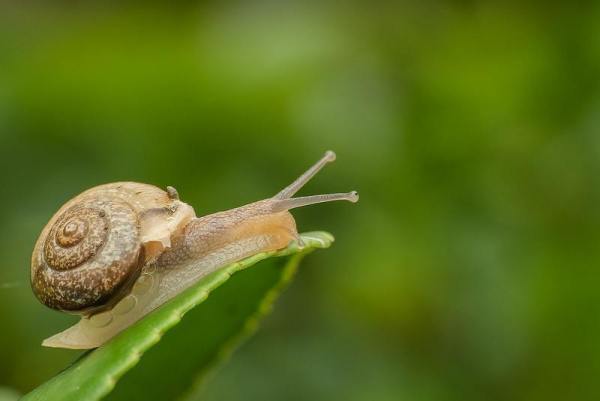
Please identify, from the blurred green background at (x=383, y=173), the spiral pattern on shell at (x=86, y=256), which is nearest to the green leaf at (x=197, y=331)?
the spiral pattern on shell at (x=86, y=256)

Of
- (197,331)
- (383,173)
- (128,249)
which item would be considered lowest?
(383,173)

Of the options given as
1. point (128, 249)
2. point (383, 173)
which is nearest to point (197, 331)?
point (128, 249)

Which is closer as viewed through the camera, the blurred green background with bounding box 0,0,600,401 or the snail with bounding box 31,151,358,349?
the snail with bounding box 31,151,358,349

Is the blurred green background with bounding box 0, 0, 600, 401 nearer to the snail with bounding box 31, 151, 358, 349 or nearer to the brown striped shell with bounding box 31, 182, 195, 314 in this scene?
the snail with bounding box 31, 151, 358, 349

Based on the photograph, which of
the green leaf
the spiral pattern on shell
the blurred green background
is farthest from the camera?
the blurred green background

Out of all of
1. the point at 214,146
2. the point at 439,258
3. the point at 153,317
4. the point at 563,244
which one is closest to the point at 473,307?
the point at 439,258

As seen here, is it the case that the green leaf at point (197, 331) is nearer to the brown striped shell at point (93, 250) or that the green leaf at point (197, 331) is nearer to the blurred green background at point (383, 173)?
the brown striped shell at point (93, 250)

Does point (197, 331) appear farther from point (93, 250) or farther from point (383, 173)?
point (383, 173)

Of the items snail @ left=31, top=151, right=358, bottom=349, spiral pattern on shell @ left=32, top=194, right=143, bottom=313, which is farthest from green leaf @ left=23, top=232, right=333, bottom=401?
spiral pattern on shell @ left=32, top=194, right=143, bottom=313
